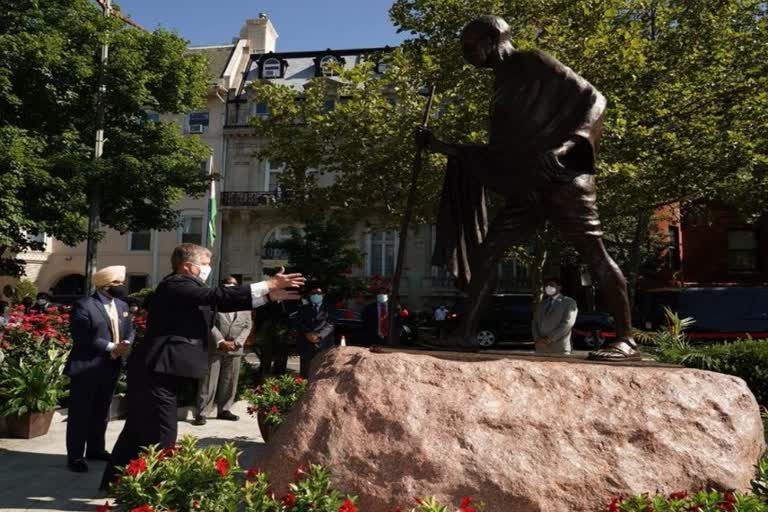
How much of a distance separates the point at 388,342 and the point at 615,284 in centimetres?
167

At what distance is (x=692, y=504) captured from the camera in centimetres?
287

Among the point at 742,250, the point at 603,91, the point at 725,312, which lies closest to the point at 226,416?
the point at 603,91

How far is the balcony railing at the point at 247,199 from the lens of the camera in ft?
103

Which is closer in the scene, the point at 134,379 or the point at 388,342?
the point at 134,379

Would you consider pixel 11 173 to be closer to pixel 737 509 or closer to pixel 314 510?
pixel 314 510

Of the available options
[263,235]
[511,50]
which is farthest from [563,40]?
[263,235]

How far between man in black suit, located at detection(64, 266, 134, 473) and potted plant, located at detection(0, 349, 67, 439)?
1045mm

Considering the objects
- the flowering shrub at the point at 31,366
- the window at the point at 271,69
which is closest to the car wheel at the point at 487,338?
the flowering shrub at the point at 31,366

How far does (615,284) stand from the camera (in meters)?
4.35

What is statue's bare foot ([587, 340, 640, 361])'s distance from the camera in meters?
4.07

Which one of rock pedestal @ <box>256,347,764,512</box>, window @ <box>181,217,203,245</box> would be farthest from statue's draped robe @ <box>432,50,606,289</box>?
window @ <box>181,217,203,245</box>

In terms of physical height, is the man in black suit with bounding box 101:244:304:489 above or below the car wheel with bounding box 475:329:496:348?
above

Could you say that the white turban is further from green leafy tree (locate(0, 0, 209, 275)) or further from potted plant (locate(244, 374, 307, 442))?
green leafy tree (locate(0, 0, 209, 275))

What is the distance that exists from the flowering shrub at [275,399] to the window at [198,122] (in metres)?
28.4
